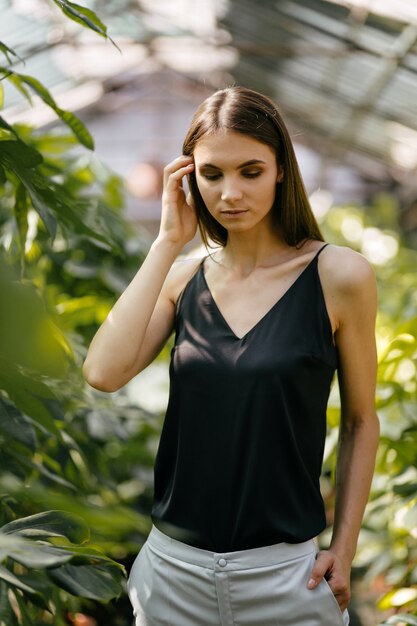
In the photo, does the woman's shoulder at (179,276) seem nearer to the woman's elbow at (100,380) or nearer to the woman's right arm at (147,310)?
the woman's right arm at (147,310)

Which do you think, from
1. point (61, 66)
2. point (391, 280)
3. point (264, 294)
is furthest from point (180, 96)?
point (264, 294)

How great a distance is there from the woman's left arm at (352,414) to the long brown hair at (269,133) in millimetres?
123

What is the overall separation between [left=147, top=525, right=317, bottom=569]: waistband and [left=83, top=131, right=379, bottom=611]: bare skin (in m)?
0.04

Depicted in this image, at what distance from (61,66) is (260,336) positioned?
30.9 feet

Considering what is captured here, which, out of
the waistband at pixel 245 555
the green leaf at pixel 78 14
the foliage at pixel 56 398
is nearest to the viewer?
the foliage at pixel 56 398

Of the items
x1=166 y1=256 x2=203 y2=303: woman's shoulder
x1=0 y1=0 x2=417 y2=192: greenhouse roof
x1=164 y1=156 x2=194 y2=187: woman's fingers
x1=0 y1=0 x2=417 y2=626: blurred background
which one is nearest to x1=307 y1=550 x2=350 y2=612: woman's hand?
x1=0 y1=0 x2=417 y2=626: blurred background

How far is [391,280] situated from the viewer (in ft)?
18.3

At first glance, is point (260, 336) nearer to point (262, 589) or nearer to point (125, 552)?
point (262, 589)

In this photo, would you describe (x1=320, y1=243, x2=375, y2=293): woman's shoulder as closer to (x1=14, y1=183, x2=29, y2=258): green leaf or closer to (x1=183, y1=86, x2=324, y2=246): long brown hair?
(x1=183, y1=86, x2=324, y2=246): long brown hair

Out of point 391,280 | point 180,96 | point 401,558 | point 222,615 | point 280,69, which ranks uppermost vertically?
point 222,615

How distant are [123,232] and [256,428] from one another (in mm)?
1462

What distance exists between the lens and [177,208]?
1.57m

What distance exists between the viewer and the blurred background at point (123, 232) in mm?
1038

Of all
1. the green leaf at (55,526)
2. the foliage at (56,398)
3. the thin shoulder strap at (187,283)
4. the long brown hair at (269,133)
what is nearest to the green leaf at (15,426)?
the foliage at (56,398)
